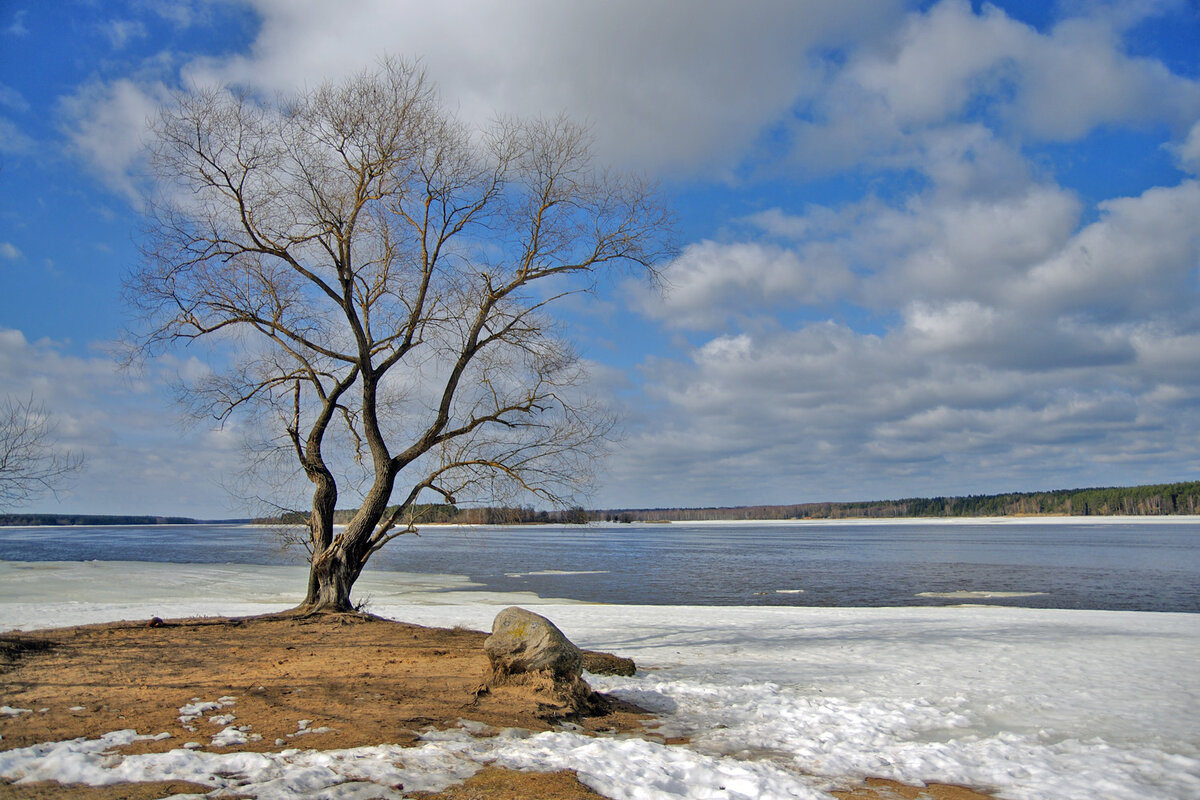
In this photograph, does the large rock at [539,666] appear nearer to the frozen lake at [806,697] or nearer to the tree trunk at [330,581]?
the frozen lake at [806,697]

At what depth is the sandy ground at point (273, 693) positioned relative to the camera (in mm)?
6312

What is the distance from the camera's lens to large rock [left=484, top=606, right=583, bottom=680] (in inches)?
340

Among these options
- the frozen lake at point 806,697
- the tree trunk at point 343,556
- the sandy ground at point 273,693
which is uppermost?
the tree trunk at point 343,556

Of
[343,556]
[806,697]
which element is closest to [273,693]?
[343,556]

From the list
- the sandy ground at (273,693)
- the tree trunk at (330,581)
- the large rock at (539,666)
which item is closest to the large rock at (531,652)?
the large rock at (539,666)

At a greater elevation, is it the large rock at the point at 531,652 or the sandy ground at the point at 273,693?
the large rock at the point at 531,652

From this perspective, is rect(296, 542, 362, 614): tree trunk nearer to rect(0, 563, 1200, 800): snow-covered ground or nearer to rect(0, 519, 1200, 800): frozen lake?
rect(0, 519, 1200, 800): frozen lake

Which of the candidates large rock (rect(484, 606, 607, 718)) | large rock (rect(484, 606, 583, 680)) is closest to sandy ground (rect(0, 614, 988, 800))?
large rock (rect(484, 606, 607, 718))

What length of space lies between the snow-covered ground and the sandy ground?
305mm

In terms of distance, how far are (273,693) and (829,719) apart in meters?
6.07

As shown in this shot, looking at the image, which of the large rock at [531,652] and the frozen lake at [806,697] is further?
the large rock at [531,652]

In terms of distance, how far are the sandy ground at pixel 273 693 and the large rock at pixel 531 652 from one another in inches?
11.7

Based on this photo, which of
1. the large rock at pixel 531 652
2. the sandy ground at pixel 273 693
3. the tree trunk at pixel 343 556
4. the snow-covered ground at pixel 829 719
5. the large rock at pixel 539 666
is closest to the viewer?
the snow-covered ground at pixel 829 719

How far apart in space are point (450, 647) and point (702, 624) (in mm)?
8641
